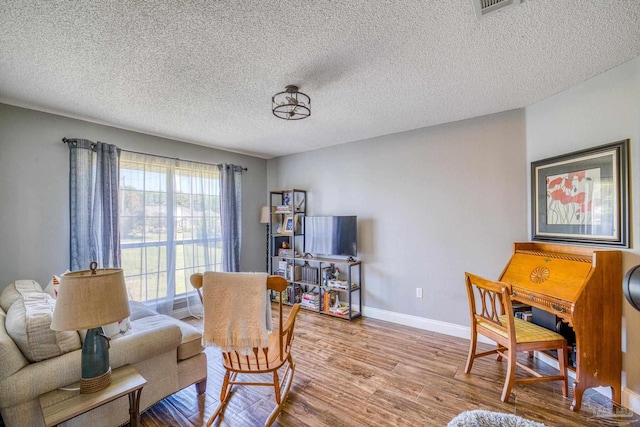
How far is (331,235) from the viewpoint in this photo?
3996 mm

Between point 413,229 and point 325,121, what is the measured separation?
170 centimetres

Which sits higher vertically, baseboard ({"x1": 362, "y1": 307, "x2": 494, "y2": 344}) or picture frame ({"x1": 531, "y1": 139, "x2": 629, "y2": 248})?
picture frame ({"x1": 531, "y1": 139, "x2": 629, "y2": 248})

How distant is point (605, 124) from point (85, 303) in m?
3.61

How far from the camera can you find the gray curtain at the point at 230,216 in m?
4.25

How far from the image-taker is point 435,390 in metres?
2.18

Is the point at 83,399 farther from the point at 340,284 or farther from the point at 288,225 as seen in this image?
the point at 288,225

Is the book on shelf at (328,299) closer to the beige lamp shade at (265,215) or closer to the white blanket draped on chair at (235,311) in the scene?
the beige lamp shade at (265,215)

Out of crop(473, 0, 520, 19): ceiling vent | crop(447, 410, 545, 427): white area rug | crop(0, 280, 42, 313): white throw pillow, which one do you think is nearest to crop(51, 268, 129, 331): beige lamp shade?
crop(0, 280, 42, 313): white throw pillow

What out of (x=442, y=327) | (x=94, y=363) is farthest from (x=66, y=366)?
(x=442, y=327)

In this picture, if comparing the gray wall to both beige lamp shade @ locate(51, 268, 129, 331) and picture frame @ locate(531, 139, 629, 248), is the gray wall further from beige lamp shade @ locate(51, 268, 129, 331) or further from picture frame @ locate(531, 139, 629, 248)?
picture frame @ locate(531, 139, 629, 248)

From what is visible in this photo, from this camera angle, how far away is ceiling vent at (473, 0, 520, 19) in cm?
142

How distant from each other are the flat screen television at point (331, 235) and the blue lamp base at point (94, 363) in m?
2.80

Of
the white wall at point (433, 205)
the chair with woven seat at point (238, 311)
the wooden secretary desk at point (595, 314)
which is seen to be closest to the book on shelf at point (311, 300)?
the white wall at point (433, 205)

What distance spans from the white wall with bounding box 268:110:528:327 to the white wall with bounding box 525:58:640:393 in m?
0.25
